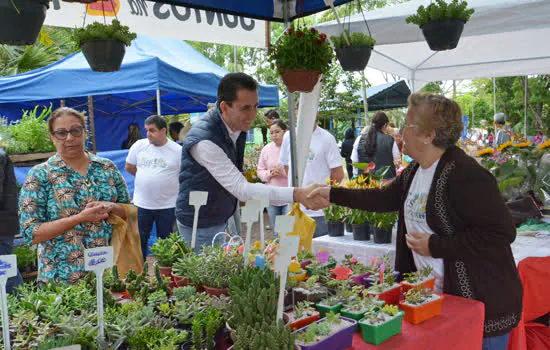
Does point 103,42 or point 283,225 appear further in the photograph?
point 103,42

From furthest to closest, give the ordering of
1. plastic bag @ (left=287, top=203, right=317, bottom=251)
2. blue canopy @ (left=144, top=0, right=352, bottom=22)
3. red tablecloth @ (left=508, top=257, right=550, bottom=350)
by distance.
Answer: blue canopy @ (left=144, top=0, right=352, bottom=22), red tablecloth @ (left=508, top=257, right=550, bottom=350), plastic bag @ (left=287, top=203, right=317, bottom=251)

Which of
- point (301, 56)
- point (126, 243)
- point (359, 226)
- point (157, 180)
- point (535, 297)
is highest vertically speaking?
point (301, 56)

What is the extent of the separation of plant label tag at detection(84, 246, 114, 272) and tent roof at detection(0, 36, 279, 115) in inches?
172

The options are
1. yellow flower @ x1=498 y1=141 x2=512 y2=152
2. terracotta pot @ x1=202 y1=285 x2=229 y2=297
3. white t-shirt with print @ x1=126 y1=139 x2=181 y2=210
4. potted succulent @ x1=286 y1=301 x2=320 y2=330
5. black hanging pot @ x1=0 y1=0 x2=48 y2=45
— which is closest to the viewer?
potted succulent @ x1=286 y1=301 x2=320 y2=330

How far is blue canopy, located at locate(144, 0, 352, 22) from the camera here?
3.06m

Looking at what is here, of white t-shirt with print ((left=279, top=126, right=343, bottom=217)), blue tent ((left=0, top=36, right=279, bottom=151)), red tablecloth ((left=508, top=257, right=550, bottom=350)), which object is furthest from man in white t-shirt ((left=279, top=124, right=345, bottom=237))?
blue tent ((left=0, top=36, right=279, bottom=151))

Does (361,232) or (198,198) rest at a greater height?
(198,198)

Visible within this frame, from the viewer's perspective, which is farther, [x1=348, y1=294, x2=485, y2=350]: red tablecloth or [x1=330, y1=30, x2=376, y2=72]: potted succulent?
[x1=330, y1=30, x2=376, y2=72]: potted succulent

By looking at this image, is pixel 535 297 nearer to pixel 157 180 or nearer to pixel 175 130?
pixel 157 180

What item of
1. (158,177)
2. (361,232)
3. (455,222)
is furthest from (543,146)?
(158,177)

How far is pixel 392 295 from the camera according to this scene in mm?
1807

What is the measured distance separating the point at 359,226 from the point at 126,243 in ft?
5.51

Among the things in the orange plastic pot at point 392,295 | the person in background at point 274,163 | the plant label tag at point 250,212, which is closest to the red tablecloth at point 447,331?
the orange plastic pot at point 392,295

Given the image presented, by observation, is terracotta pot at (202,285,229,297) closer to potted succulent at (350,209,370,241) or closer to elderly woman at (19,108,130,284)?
elderly woman at (19,108,130,284)
